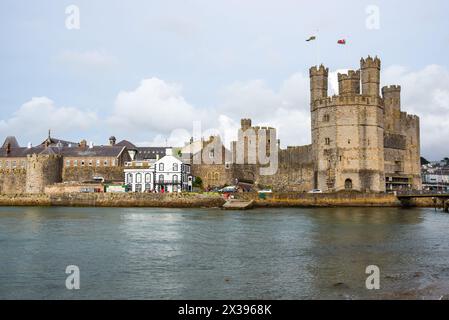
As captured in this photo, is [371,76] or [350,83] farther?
[350,83]

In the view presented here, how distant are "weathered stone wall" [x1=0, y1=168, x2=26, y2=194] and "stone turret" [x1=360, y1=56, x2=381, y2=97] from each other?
4154 cm

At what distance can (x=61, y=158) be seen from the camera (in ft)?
206

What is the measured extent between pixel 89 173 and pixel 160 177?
1032cm

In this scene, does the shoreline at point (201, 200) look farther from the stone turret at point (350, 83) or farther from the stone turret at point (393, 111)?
the stone turret at point (350, 83)

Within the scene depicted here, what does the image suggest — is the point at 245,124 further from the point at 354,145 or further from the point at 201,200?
the point at 201,200

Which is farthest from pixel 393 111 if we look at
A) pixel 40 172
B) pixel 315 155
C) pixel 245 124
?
pixel 40 172

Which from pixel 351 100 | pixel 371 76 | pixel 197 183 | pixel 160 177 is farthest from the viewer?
pixel 197 183

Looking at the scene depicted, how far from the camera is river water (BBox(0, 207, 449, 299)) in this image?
1287 centimetres

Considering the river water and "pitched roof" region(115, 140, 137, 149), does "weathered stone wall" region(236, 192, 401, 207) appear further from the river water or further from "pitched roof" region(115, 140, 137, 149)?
"pitched roof" region(115, 140, 137, 149)

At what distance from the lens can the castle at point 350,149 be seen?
2019 inches

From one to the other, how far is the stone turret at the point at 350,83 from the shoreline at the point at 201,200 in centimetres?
1177

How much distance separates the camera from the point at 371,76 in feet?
174

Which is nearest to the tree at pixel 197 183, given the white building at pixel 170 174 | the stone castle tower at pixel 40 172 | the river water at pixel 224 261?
the white building at pixel 170 174
